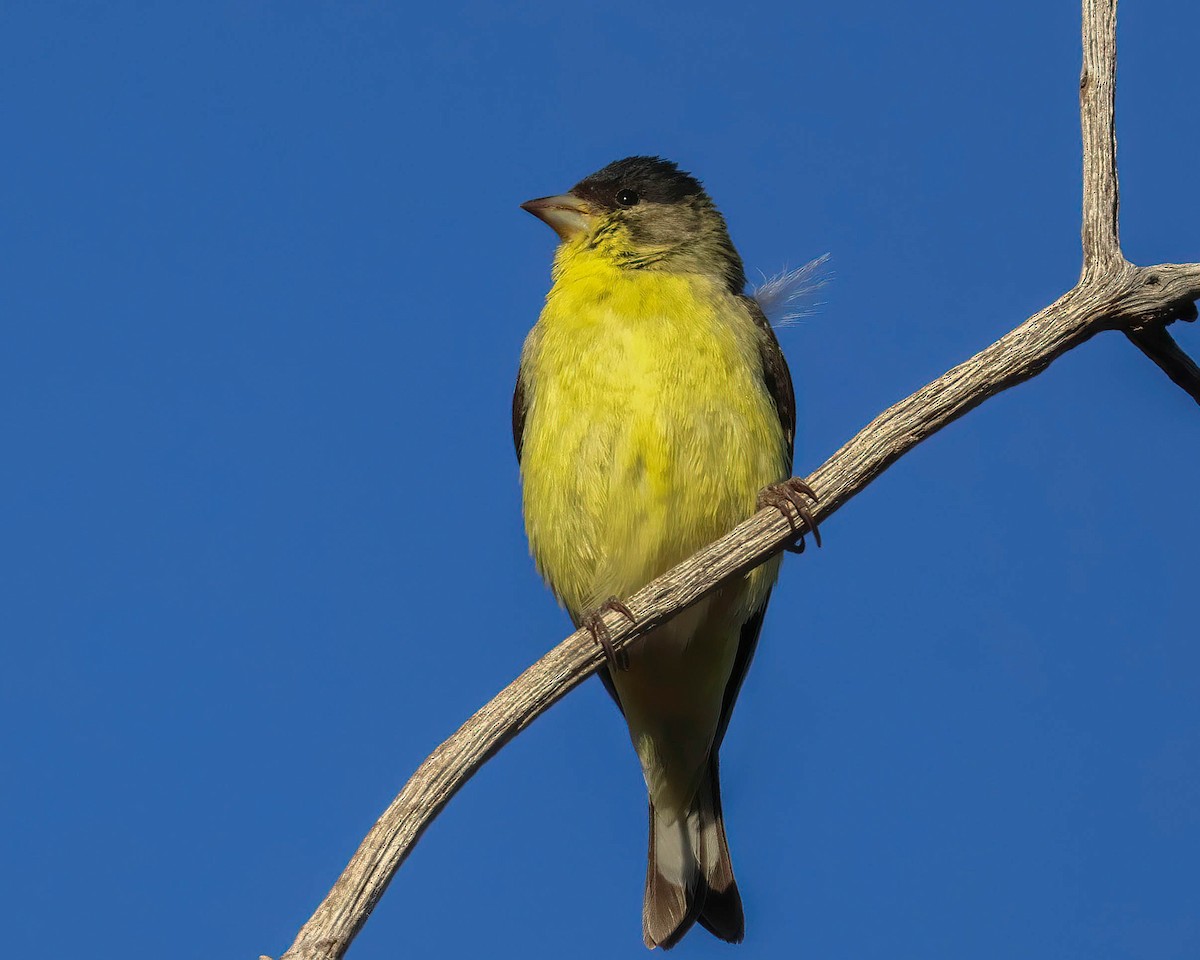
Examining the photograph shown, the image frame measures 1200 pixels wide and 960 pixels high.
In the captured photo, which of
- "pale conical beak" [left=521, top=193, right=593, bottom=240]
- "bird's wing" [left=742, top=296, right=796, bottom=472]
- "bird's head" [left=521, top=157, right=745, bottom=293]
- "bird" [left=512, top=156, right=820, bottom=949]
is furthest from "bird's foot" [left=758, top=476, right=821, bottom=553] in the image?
"pale conical beak" [left=521, top=193, right=593, bottom=240]

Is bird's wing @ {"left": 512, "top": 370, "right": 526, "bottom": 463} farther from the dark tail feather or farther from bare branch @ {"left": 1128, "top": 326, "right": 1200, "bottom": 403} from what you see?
bare branch @ {"left": 1128, "top": 326, "right": 1200, "bottom": 403}

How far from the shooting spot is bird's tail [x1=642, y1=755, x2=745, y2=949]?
217 inches

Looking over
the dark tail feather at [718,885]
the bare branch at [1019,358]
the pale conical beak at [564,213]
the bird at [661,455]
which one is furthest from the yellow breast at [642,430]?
the dark tail feather at [718,885]

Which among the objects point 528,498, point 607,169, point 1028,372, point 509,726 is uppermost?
point 607,169

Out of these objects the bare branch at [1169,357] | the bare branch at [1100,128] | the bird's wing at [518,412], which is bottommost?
the bare branch at [1169,357]

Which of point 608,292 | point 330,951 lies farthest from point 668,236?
point 330,951

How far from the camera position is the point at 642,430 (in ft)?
16.1

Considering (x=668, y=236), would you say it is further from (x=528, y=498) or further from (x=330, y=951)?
(x=330, y=951)

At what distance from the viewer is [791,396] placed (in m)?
5.62

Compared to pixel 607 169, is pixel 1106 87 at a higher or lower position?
lower

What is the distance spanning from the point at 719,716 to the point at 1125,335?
8.16 feet

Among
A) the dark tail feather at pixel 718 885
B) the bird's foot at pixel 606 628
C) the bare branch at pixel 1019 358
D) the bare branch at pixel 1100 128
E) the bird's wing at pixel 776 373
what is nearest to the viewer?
the bare branch at pixel 1019 358

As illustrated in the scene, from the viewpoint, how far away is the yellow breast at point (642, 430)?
4941 mm

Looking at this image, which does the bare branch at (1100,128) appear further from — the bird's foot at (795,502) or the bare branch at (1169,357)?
the bird's foot at (795,502)
